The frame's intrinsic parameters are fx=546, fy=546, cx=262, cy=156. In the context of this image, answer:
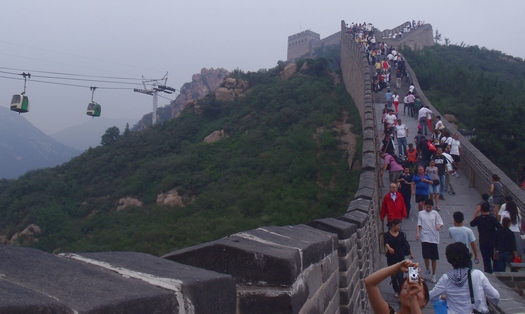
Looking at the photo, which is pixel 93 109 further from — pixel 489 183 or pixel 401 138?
pixel 489 183

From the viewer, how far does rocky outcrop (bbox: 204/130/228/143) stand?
3073 centimetres

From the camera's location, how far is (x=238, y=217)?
1848cm

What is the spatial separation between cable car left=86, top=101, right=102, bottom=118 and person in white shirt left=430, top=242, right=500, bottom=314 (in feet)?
78.4

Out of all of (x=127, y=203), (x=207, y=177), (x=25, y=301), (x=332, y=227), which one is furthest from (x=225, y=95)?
(x=25, y=301)

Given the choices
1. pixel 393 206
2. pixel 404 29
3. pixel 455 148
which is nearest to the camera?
pixel 393 206

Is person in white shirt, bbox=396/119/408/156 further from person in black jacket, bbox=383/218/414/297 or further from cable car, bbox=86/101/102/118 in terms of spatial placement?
cable car, bbox=86/101/102/118

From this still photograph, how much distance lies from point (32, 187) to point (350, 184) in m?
20.9

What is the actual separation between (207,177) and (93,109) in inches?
270

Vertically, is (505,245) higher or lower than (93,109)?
lower

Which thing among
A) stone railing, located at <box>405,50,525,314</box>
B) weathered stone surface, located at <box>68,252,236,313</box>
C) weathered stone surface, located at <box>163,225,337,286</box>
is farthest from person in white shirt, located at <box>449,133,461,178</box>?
weathered stone surface, located at <box>68,252,236,313</box>

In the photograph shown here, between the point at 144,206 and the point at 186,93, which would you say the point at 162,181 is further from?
the point at 186,93

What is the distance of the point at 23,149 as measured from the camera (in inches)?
3954

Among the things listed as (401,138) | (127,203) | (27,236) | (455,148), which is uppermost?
(401,138)

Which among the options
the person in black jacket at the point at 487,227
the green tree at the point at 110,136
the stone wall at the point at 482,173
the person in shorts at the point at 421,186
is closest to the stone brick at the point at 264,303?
the person in black jacket at the point at 487,227
